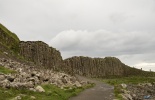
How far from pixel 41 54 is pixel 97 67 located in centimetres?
5710

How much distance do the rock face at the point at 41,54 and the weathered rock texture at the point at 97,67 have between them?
76.9 ft

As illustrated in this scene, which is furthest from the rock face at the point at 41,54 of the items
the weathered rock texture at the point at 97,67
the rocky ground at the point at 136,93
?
the rocky ground at the point at 136,93

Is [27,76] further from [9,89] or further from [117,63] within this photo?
[117,63]

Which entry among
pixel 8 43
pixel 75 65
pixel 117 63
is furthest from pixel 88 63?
pixel 8 43

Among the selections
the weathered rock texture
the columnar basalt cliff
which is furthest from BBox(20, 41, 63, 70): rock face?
the weathered rock texture

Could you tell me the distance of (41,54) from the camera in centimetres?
11894

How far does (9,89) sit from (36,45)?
8764cm

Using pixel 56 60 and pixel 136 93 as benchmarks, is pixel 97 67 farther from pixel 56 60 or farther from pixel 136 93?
pixel 136 93

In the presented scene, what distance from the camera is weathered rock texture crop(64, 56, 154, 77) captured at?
156875mm

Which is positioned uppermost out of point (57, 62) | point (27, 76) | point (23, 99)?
point (57, 62)

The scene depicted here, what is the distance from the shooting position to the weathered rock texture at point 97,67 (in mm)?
156875

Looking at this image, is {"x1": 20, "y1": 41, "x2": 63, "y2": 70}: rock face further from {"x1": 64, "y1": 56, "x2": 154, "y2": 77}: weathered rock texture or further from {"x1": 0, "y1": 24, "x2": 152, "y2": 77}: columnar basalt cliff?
{"x1": 64, "y1": 56, "x2": 154, "y2": 77}: weathered rock texture

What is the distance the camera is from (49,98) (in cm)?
3203

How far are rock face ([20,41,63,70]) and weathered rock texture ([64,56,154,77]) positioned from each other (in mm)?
23448
